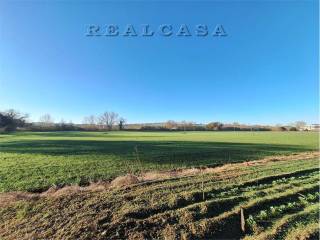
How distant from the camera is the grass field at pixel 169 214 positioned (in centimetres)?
681

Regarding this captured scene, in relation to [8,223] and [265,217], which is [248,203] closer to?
[265,217]

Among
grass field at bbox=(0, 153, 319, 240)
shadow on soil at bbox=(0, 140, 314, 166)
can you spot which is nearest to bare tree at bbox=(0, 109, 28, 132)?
shadow on soil at bbox=(0, 140, 314, 166)

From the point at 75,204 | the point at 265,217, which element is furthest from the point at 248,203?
the point at 75,204

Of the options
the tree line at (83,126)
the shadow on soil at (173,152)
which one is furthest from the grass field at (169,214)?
the tree line at (83,126)

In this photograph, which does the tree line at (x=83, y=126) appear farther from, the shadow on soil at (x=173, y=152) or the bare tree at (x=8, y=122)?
the shadow on soil at (x=173, y=152)

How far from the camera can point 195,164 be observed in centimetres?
2192

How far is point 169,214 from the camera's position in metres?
7.80

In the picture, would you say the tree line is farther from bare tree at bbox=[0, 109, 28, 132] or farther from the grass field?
the grass field

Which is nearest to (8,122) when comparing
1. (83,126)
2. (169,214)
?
(83,126)

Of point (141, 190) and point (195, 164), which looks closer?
point (141, 190)

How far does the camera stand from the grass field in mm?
6812

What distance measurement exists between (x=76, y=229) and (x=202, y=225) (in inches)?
136

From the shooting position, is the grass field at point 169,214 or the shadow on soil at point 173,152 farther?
the shadow on soil at point 173,152

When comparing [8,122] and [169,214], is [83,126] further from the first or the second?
[169,214]
